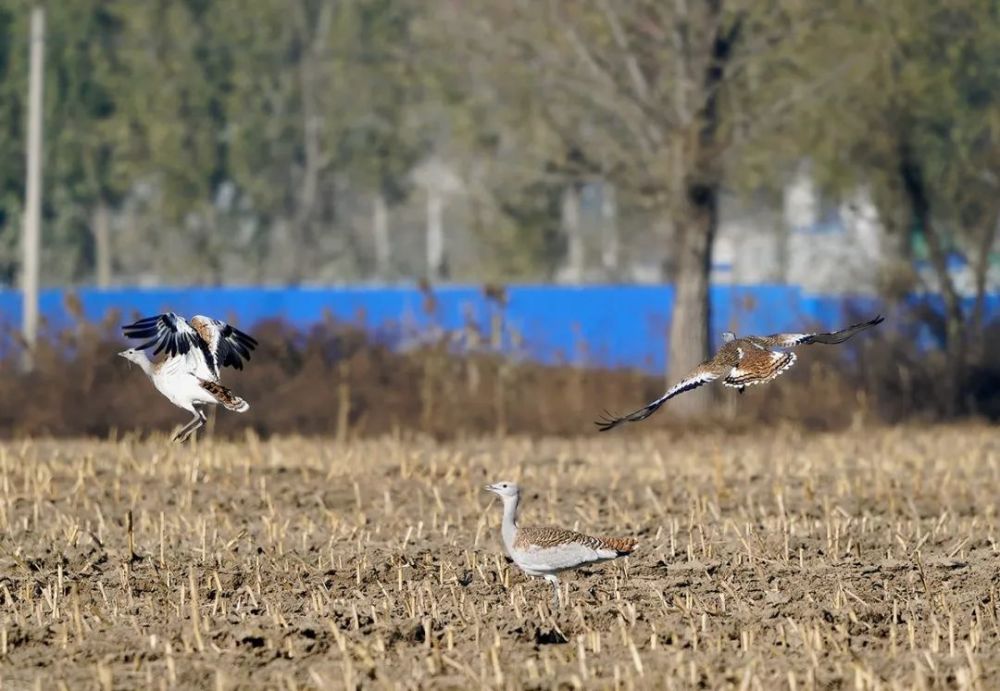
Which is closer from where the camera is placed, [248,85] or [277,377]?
[277,377]

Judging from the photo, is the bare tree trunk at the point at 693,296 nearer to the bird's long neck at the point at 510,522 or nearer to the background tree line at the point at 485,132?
the background tree line at the point at 485,132

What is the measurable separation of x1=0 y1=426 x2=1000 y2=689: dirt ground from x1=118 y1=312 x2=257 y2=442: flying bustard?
0.82m

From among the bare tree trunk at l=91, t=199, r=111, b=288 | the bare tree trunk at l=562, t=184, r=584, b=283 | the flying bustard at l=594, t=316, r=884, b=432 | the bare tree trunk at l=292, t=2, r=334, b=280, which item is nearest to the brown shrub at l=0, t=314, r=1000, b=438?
the flying bustard at l=594, t=316, r=884, b=432

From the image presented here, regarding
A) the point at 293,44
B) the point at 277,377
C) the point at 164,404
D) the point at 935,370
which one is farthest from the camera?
the point at 293,44

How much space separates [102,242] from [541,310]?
885 inches

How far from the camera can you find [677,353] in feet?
83.0

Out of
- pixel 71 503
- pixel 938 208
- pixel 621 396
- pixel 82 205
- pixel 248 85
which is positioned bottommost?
pixel 71 503

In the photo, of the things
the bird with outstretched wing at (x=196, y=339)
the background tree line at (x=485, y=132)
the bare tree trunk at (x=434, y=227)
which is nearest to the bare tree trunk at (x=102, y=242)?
the background tree line at (x=485, y=132)

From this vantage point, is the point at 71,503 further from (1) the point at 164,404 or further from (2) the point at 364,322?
(2) the point at 364,322

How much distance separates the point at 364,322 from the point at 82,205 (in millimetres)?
31197

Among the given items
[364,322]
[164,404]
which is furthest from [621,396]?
[164,404]

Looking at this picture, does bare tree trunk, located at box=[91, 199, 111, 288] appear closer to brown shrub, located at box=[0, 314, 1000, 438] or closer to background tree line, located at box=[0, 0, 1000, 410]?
background tree line, located at box=[0, 0, 1000, 410]

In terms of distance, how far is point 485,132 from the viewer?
47.7m

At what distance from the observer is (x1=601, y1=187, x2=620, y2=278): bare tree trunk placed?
2037 inches
